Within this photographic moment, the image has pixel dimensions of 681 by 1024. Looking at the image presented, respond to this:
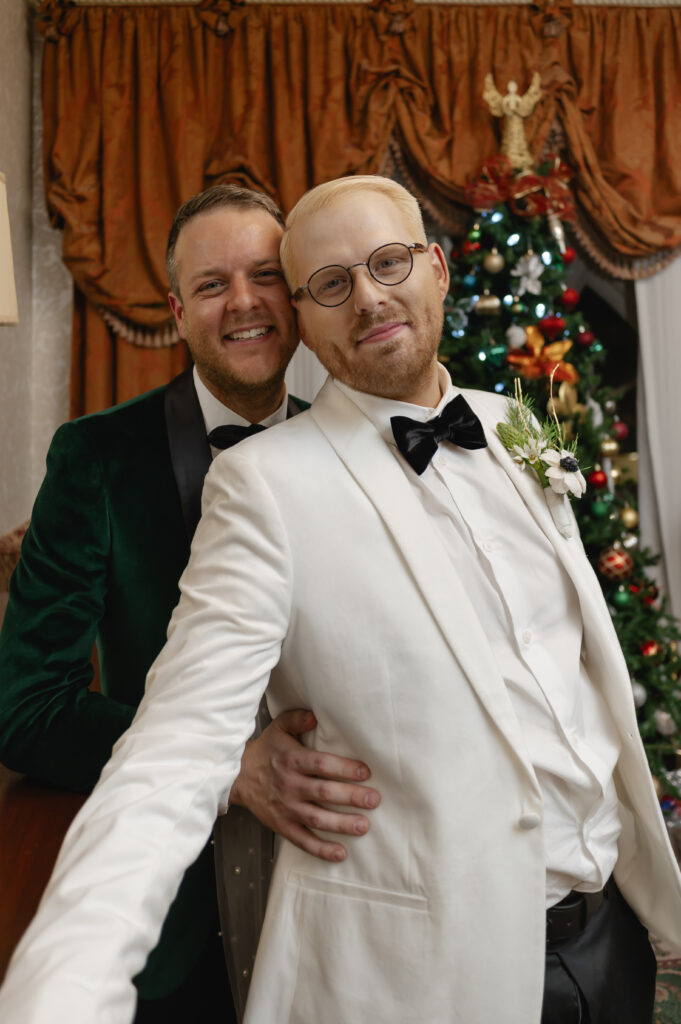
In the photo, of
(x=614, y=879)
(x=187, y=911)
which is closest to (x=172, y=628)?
(x=187, y=911)

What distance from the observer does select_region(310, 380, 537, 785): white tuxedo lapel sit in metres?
1.16

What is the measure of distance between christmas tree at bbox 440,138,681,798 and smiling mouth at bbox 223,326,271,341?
228 centimetres

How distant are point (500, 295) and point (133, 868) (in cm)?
360

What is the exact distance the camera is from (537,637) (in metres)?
1.35

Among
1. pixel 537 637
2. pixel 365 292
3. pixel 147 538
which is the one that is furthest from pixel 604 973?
pixel 365 292

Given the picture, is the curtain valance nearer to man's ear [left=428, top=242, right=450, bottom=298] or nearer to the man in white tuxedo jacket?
man's ear [left=428, top=242, right=450, bottom=298]

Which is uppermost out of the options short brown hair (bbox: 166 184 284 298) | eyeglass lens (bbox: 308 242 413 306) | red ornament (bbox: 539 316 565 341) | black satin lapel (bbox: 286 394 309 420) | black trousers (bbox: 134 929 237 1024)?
red ornament (bbox: 539 316 565 341)

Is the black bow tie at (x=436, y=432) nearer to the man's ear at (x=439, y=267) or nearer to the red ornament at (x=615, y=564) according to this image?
the man's ear at (x=439, y=267)

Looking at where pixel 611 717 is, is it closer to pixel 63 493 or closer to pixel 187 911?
pixel 187 911

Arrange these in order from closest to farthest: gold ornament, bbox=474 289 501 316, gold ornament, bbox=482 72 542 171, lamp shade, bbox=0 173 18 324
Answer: lamp shade, bbox=0 173 18 324, gold ornament, bbox=474 289 501 316, gold ornament, bbox=482 72 542 171

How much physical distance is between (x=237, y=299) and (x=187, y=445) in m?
0.28

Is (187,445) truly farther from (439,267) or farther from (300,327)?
(439,267)

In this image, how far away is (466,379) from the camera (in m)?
3.97

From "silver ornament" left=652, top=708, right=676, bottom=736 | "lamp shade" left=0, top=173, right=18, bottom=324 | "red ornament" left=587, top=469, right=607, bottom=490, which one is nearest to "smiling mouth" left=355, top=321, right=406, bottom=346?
"lamp shade" left=0, top=173, right=18, bottom=324
